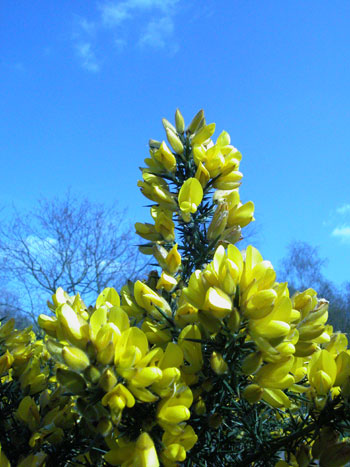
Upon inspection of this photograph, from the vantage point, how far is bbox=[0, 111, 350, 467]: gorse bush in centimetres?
57

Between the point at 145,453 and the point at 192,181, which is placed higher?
the point at 192,181

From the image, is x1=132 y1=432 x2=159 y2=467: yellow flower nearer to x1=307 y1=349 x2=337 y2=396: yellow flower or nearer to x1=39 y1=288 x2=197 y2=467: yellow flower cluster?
x1=39 y1=288 x2=197 y2=467: yellow flower cluster

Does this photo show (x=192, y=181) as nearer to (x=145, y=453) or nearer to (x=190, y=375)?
(x=190, y=375)

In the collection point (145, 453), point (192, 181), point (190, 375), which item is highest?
point (192, 181)

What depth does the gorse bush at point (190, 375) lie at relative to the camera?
57cm

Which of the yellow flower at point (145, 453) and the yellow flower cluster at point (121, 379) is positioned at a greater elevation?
the yellow flower cluster at point (121, 379)

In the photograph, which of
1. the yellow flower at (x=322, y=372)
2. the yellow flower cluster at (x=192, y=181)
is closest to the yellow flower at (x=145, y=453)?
the yellow flower at (x=322, y=372)

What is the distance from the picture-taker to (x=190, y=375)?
665 mm

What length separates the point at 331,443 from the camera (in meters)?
0.65

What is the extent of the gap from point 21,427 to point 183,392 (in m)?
0.39

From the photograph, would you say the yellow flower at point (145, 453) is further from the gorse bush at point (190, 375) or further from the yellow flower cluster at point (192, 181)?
the yellow flower cluster at point (192, 181)

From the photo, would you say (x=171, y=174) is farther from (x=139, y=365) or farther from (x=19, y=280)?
(x=19, y=280)

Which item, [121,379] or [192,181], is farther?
[192,181]

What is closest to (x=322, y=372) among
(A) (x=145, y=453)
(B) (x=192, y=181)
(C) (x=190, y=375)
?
(C) (x=190, y=375)
